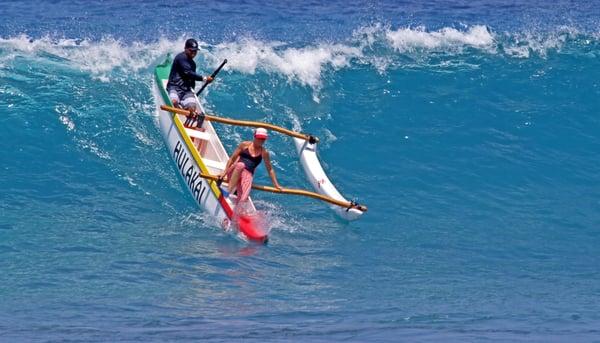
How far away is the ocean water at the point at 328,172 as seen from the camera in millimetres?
12312

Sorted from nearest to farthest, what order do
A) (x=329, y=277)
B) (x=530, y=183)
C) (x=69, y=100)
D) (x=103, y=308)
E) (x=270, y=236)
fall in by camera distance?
1. (x=103, y=308)
2. (x=329, y=277)
3. (x=270, y=236)
4. (x=530, y=183)
5. (x=69, y=100)

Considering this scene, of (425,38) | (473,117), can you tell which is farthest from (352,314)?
(425,38)

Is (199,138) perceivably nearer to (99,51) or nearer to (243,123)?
(243,123)

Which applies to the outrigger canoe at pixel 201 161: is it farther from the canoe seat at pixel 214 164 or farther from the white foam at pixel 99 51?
the white foam at pixel 99 51

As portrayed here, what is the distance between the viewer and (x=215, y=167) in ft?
53.4

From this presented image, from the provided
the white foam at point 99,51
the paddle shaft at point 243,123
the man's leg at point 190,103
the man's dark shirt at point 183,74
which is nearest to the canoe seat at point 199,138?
the man's leg at point 190,103

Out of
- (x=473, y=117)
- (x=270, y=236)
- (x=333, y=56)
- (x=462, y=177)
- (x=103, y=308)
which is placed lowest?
(x=103, y=308)

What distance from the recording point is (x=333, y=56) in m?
21.6

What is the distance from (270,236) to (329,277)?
5.23 ft

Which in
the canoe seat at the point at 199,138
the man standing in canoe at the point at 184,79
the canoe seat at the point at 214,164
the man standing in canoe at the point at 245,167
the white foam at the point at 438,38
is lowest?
the man standing in canoe at the point at 245,167

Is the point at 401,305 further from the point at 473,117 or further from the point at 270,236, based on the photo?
the point at 473,117

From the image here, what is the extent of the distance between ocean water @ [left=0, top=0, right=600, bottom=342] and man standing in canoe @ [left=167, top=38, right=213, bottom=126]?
970mm

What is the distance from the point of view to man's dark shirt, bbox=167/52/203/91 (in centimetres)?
1720

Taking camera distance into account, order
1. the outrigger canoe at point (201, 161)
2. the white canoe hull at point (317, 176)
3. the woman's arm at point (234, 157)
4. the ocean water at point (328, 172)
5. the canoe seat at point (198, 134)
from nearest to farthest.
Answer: the ocean water at point (328, 172) → the outrigger canoe at point (201, 161) → the woman's arm at point (234, 157) → the white canoe hull at point (317, 176) → the canoe seat at point (198, 134)
